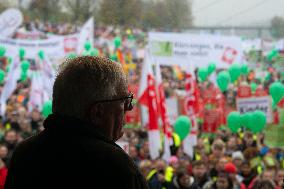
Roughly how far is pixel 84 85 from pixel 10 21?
A: 16113 millimetres

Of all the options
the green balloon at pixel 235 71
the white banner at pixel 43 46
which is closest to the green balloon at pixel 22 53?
the white banner at pixel 43 46

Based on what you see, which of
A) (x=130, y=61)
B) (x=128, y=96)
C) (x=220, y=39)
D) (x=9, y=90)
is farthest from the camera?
(x=130, y=61)

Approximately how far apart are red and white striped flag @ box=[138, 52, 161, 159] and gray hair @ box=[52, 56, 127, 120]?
6357mm

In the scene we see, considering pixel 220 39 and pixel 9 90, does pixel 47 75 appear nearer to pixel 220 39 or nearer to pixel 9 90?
pixel 9 90

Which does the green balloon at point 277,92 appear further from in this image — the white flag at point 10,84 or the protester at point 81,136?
the protester at point 81,136

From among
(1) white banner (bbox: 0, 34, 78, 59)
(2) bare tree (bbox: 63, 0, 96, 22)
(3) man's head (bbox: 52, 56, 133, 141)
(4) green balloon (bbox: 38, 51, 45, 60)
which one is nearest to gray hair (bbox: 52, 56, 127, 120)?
(3) man's head (bbox: 52, 56, 133, 141)

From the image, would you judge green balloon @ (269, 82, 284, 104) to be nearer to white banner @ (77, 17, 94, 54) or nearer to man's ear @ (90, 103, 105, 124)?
white banner @ (77, 17, 94, 54)

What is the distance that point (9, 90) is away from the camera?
1209cm

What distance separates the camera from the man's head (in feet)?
5.33

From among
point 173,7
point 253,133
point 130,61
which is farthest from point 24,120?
point 173,7

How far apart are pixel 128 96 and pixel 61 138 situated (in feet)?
0.71

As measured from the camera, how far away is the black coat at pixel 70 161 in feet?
4.94

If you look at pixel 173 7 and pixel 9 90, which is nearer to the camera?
pixel 9 90

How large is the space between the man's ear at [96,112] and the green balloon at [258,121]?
7.76 m
